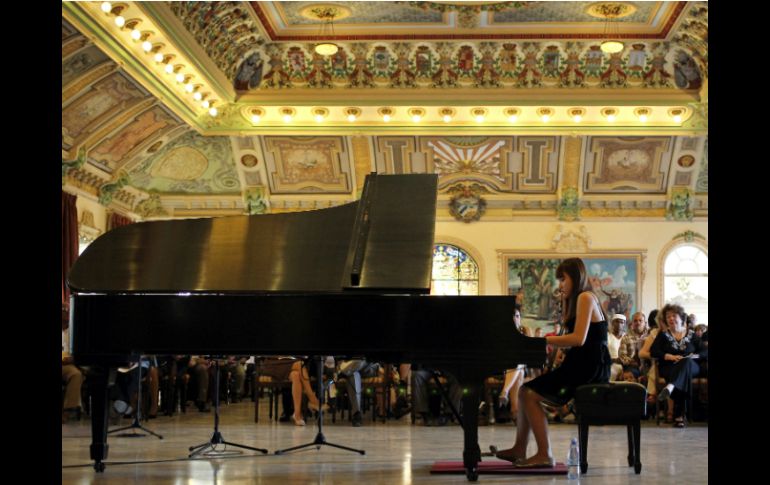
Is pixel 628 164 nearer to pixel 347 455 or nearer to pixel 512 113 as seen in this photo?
pixel 512 113

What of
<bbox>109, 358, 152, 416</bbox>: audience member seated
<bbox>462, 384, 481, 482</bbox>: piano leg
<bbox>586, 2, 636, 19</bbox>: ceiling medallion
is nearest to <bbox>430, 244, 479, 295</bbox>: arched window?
<bbox>586, 2, 636, 19</bbox>: ceiling medallion

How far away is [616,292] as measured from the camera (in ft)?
57.6

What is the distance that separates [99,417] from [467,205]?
12486mm

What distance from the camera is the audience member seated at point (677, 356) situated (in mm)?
9688

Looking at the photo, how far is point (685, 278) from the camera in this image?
1789 centimetres

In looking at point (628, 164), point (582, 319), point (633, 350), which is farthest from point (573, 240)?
point (582, 319)

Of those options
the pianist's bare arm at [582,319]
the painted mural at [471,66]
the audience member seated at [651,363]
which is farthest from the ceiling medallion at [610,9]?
the pianist's bare arm at [582,319]

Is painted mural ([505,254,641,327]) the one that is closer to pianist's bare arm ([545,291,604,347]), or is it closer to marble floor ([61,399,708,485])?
marble floor ([61,399,708,485])

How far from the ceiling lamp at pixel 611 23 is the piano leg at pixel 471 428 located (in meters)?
10.1

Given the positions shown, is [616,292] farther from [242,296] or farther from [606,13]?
[242,296]

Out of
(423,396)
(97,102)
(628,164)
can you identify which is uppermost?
(97,102)

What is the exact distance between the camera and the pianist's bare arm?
5527 mm

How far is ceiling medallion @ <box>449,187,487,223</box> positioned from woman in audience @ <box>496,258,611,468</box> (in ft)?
39.7

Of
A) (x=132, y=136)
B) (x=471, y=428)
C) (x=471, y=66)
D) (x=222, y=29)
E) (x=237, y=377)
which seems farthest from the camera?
(x=471, y=66)
